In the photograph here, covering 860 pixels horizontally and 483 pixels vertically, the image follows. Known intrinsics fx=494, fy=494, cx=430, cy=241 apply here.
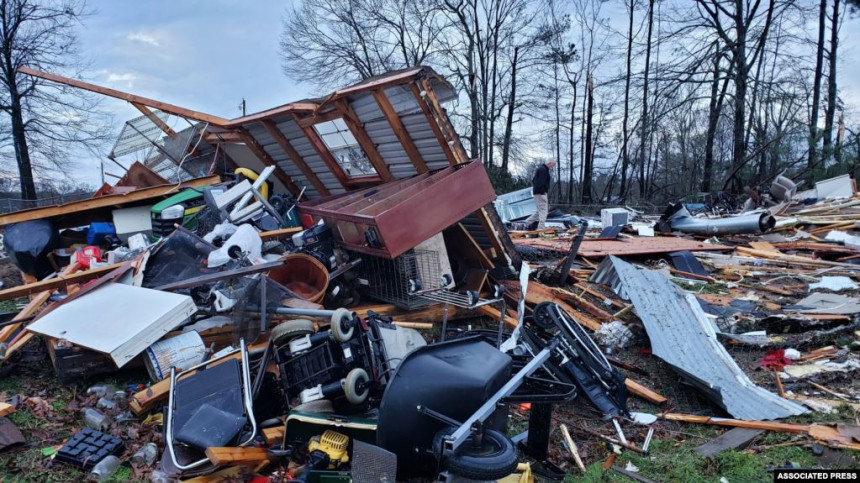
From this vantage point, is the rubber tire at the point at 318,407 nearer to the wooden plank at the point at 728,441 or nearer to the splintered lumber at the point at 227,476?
the splintered lumber at the point at 227,476

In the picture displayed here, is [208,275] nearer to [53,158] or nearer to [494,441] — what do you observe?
[494,441]

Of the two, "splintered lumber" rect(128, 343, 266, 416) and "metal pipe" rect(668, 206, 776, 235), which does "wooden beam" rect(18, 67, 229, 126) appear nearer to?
"splintered lumber" rect(128, 343, 266, 416)

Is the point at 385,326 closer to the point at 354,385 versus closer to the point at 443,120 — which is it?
the point at 354,385

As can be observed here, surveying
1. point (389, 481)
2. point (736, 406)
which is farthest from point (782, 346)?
point (389, 481)

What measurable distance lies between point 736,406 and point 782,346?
4.38ft

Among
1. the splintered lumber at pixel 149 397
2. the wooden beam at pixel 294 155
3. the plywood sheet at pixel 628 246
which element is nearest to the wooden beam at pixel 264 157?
the wooden beam at pixel 294 155

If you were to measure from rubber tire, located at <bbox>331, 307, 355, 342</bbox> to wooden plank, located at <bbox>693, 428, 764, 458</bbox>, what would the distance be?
2.27 metres

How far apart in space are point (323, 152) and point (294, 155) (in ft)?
2.50

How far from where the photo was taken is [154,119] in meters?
8.09

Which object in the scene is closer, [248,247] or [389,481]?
[389,481]

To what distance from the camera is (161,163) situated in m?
8.91

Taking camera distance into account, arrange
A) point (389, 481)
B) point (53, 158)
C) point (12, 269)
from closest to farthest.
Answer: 1. point (389, 481)
2. point (12, 269)
3. point (53, 158)

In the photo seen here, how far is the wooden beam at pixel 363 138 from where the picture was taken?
5.47m

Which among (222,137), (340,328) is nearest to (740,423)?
(340,328)
